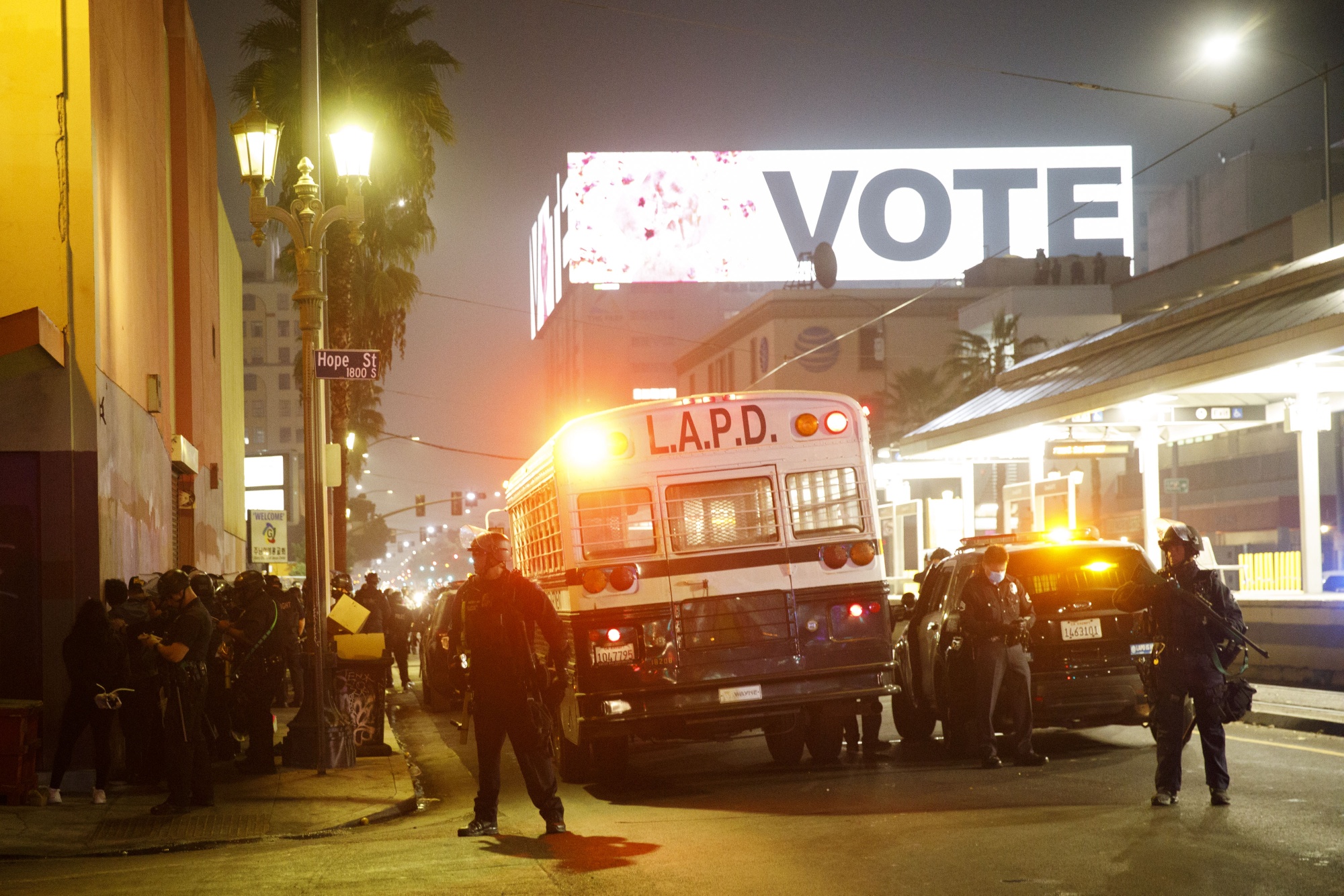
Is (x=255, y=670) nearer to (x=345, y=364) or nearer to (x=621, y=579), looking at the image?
(x=345, y=364)

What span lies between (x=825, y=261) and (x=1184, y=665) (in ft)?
233

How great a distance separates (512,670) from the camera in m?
9.36

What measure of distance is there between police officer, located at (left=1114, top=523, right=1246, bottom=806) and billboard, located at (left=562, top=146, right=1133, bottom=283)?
69417mm

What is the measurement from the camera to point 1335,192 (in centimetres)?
6850

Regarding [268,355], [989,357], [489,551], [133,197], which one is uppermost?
[268,355]

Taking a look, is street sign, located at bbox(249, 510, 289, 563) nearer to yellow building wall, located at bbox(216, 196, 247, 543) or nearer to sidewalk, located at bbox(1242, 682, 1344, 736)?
yellow building wall, located at bbox(216, 196, 247, 543)

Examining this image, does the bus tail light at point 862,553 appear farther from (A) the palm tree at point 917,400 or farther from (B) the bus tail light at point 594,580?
(A) the palm tree at point 917,400

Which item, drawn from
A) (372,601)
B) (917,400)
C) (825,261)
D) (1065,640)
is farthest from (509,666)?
(825,261)

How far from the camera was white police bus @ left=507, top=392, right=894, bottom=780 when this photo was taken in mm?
11391

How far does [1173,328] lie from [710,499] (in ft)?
51.9

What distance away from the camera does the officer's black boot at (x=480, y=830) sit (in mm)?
9484

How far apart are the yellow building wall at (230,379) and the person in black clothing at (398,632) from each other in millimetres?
4909

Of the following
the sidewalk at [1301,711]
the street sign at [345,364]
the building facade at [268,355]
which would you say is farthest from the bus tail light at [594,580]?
the building facade at [268,355]

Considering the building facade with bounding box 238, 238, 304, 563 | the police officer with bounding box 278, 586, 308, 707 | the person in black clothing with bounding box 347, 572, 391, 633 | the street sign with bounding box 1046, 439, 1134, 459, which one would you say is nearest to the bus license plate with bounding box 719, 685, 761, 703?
the police officer with bounding box 278, 586, 308, 707
